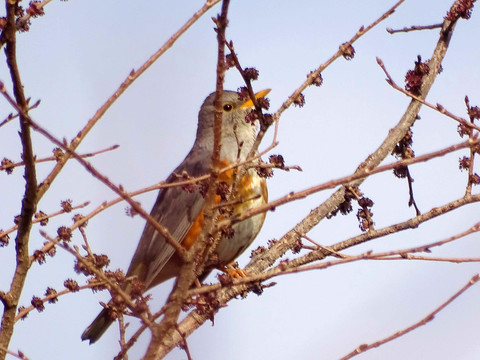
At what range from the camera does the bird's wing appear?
19.3 feet

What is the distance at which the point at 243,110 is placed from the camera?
7121mm

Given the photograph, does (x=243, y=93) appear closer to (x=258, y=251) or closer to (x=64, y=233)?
(x=64, y=233)

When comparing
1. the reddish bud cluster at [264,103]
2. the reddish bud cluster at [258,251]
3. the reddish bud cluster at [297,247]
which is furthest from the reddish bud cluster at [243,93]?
the reddish bud cluster at [258,251]

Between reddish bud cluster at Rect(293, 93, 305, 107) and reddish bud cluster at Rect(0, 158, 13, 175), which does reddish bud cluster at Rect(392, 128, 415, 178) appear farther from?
reddish bud cluster at Rect(0, 158, 13, 175)

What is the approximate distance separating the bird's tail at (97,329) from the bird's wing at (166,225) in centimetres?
50

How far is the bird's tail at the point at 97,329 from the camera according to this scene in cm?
537

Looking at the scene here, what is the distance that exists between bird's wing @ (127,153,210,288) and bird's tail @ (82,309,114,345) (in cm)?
50

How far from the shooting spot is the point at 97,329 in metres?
5.40

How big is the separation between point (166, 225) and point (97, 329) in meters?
1.12

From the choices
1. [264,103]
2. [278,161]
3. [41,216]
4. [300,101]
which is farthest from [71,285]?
[300,101]

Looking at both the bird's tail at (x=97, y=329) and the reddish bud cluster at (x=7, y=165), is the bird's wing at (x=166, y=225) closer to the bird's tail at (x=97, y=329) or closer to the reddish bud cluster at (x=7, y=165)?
the bird's tail at (x=97, y=329)

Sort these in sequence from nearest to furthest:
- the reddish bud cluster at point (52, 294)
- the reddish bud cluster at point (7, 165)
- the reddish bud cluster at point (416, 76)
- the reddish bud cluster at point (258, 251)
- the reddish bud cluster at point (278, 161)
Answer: the reddish bud cluster at point (278, 161) → the reddish bud cluster at point (52, 294) → the reddish bud cluster at point (7, 165) → the reddish bud cluster at point (416, 76) → the reddish bud cluster at point (258, 251)

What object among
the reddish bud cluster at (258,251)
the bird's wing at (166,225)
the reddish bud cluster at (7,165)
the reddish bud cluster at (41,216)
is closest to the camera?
the reddish bud cluster at (7,165)

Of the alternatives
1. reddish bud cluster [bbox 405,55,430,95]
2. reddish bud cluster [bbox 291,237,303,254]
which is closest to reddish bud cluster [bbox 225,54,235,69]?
reddish bud cluster [bbox 405,55,430,95]
